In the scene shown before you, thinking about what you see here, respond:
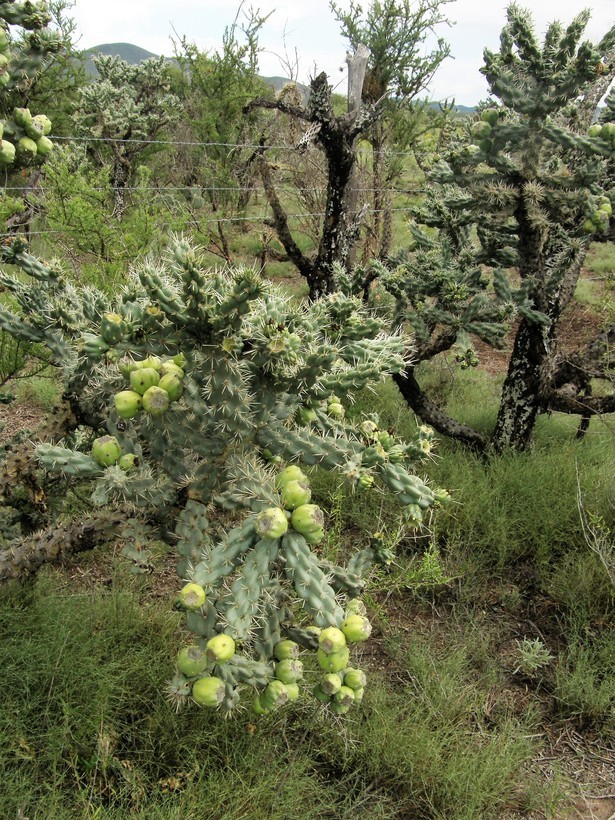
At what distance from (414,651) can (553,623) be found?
875 mm

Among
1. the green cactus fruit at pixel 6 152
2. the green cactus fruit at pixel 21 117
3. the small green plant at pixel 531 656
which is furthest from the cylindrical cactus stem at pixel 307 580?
the small green plant at pixel 531 656

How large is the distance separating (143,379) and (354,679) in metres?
1.04

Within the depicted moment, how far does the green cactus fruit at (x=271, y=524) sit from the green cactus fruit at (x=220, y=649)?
269 millimetres

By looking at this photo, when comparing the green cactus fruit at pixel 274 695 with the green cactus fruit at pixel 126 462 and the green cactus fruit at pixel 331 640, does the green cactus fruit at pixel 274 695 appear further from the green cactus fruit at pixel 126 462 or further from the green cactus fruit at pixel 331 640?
the green cactus fruit at pixel 126 462

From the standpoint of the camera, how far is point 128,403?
175 centimetres

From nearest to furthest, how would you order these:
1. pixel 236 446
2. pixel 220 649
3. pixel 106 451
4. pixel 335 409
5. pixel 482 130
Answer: pixel 220 649 → pixel 106 451 → pixel 236 446 → pixel 335 409 → pixel 482 130

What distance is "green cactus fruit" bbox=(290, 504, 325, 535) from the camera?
1.58m

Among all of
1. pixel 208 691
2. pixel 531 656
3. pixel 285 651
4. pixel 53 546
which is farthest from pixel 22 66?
pixel 531 656

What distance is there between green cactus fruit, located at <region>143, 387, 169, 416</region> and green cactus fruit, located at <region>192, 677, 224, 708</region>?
723 millimetres

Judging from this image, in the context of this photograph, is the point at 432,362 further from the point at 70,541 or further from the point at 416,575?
the point at 70,541

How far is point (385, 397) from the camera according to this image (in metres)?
5.42

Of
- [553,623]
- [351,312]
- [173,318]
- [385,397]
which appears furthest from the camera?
[385,397]

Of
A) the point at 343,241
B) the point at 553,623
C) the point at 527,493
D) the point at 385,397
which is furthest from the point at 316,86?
the point at 553,623

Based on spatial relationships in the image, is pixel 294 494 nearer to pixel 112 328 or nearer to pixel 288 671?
pixel 288 671
